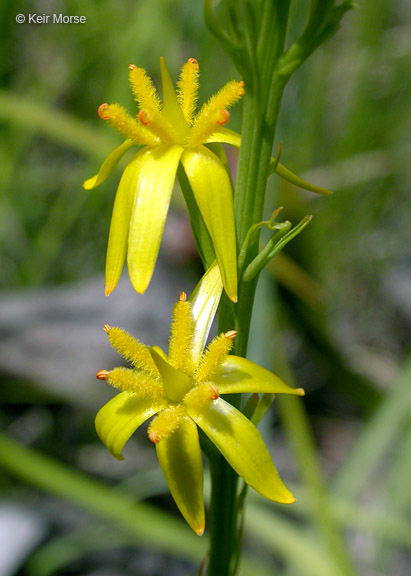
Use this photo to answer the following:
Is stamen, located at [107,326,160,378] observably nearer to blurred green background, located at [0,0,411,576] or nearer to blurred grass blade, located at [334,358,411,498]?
blurred green background, located at [0,0,411,576]

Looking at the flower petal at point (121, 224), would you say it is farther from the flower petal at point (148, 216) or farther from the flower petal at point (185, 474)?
the flower petal at point (185, 474)

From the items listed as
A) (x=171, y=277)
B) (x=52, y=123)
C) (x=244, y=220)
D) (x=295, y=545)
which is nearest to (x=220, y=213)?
(x=244, y=220)

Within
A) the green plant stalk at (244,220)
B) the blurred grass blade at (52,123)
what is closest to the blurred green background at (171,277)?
the blurred grass blade at (52,123)

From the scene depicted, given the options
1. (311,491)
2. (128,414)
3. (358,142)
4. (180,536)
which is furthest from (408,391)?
(128,414)

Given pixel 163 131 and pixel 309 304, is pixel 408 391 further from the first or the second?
pixel 163 131

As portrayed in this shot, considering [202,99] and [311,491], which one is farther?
[202,99]

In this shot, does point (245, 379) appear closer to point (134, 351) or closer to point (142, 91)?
point (134, 351)

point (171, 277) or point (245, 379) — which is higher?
point (245, 379)
